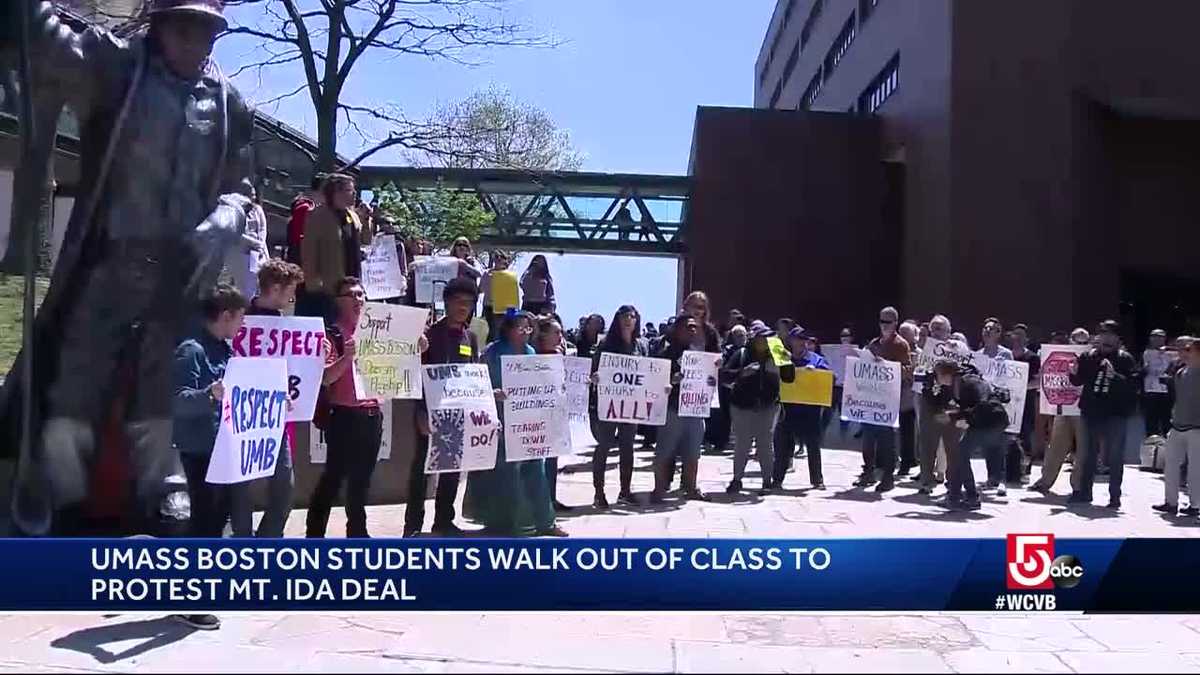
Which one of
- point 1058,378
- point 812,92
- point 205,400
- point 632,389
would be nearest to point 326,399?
point 205,400

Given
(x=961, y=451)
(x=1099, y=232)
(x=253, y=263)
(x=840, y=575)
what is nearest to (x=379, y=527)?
(x=253, y=263)

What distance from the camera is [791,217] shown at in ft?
92.4

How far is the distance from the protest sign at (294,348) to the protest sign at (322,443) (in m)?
1.83

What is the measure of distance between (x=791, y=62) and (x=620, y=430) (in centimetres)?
4163

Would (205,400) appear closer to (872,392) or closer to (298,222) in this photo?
(298,222)

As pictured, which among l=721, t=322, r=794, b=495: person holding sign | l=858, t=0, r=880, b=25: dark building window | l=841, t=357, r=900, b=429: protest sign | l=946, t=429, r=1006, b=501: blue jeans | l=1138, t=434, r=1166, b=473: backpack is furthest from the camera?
l=858, t=0, r=880, b=25: dark building window

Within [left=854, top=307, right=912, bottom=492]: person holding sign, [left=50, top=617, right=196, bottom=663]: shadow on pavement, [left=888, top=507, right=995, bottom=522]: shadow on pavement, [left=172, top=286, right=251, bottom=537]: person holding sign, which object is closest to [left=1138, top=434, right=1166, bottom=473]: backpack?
[left=854, top=307, right=912, bottom=492]: person holding sign

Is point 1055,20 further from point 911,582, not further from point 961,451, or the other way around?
point 911,582

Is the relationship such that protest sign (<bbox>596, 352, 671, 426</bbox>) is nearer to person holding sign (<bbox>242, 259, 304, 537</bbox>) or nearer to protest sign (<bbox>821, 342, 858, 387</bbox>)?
person holding sign (<bbox>242, 259, 304, 537</bbox>)

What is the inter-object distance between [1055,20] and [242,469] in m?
20.7

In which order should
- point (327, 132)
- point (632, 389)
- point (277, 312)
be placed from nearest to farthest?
point (277, 312) → point (632, 389) → point (327, 132)

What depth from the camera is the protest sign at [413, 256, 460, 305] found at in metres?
11.7

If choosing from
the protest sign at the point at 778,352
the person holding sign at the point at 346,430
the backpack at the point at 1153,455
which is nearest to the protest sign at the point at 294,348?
the person holding sign at the point at 346,430

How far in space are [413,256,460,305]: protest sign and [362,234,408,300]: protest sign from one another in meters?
0.64
